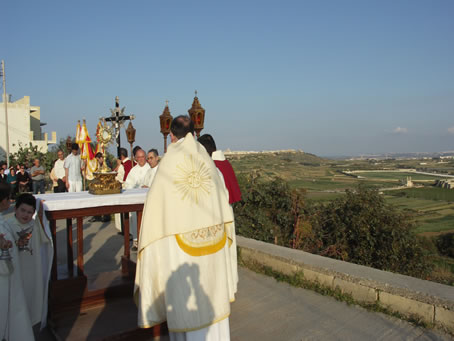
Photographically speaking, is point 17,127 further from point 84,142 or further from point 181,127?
point 181,127

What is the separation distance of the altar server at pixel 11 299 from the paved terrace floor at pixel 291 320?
525mm

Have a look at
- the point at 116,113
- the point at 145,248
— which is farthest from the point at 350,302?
the point at 116,113

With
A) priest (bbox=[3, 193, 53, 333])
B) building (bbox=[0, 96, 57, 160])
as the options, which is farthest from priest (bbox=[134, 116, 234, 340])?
building (bbox=[0, 96, 57, 160])

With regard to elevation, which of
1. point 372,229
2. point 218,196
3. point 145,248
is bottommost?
point 372,229

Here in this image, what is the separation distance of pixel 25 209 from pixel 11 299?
72 centimetres

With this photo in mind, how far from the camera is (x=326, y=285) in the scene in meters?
4.22

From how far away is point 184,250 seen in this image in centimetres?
256

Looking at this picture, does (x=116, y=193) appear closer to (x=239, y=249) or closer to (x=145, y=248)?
(x=145, y=248)

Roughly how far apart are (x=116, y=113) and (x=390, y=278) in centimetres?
828

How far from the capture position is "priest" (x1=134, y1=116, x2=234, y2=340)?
2547 millimetres

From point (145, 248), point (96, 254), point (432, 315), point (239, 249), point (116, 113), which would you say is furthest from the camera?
point (116, 113)

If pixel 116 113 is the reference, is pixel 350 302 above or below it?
below

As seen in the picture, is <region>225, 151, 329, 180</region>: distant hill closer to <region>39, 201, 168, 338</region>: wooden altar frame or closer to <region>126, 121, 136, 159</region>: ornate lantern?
<region>126, 121, 136, 159</region>: ornate lantern

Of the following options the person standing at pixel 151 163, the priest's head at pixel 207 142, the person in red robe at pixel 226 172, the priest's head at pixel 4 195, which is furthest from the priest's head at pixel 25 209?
the person standing at pixel 151 163
